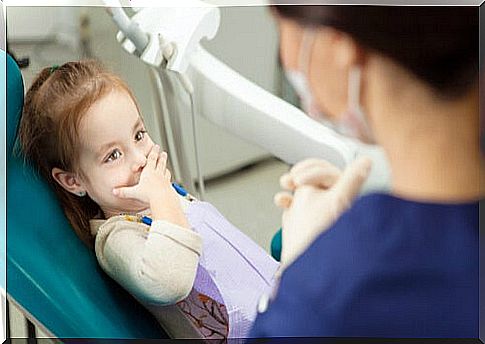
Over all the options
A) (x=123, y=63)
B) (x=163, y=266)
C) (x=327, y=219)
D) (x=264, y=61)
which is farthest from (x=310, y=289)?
(x=123, y=63)

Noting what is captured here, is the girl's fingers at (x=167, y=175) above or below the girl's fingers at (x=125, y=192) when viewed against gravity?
above

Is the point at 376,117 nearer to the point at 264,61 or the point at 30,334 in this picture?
the point at 264,61

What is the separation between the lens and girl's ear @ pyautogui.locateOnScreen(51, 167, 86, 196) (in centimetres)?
133

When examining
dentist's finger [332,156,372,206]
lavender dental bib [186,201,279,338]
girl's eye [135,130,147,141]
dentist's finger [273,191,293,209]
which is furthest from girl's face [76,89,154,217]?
dentist's finger [332,156,372,206]

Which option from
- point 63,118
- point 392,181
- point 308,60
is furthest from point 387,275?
point 63,118

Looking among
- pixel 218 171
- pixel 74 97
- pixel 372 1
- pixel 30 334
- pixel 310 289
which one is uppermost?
pixel 372 1

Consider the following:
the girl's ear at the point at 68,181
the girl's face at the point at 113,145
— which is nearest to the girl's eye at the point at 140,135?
the girl's face at the point at 113,145

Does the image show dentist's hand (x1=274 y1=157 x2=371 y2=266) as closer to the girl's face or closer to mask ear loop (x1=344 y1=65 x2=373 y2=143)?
mask ear loop (x1=344 y1=65 x2=373 y2=143)

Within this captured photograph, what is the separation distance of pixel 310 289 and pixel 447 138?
326 mm

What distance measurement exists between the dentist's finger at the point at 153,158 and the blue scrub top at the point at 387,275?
29cm

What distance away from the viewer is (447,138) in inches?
48.3

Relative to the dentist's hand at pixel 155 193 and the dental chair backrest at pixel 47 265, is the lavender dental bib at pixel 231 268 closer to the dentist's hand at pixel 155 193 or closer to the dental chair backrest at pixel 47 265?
the dentist's hand at pixel 155 193

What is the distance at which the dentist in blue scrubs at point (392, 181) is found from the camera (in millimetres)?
1214

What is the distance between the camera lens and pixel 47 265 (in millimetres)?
1321
